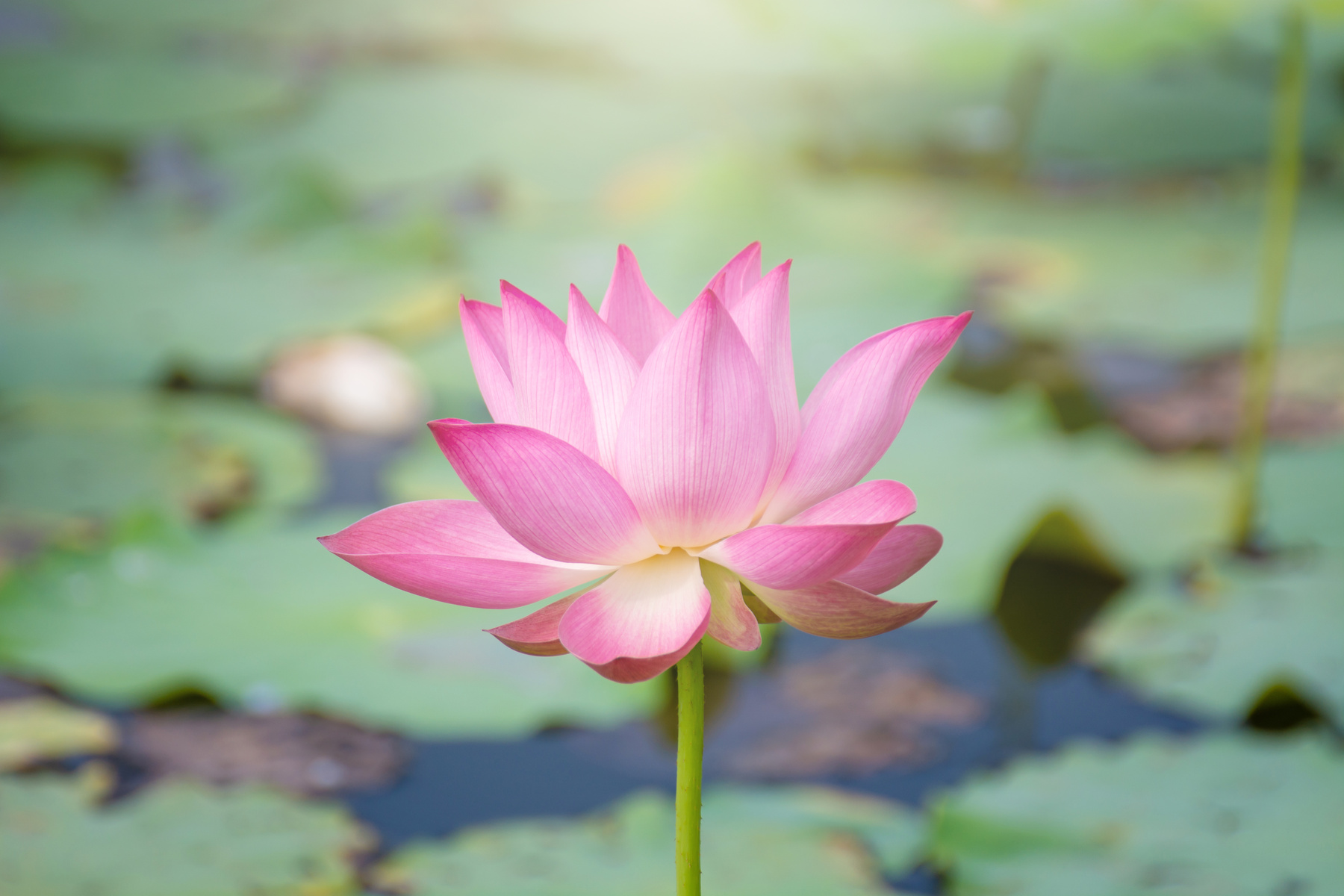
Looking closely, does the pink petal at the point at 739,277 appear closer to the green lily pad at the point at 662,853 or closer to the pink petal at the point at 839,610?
the pink petal at the point at 839,610

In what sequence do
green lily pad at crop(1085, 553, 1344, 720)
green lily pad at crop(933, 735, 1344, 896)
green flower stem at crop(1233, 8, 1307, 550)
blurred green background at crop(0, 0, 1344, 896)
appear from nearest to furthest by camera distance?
green lily pad at crop(933, 735, 1344, 896)
blurred green background at crop(0, 0, 1344, 896)
green lily pad at crop(1085, 553, 1344, 720)
green flower stem at crop(1233, 8, 1307, 550)

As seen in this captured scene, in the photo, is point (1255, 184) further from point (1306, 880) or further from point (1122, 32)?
point (1306, 880)

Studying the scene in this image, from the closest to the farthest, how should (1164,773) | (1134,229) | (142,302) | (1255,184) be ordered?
(1164,773), (142,302), (1134,229), (1255,184)

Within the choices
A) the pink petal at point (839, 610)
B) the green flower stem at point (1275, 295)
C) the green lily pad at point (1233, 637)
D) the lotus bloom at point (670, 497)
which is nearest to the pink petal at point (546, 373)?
the lotus bloom at point (670, 497)

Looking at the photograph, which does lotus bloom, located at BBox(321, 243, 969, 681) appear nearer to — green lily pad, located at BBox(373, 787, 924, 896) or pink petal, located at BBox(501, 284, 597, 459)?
pink petal, located at BBox(501, 284, 597, 459)

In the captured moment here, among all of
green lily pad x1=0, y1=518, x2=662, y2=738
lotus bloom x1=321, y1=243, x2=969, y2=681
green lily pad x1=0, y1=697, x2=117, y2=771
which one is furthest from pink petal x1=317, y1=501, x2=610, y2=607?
green lily pad x1=0, y1=697, x2=117, y2=771

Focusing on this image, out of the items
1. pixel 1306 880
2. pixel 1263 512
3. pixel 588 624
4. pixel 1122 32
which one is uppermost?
pixel 1122 32

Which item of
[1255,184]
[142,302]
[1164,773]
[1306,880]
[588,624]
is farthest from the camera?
[1255,184]

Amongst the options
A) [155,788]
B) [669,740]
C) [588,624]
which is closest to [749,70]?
[669,740]
